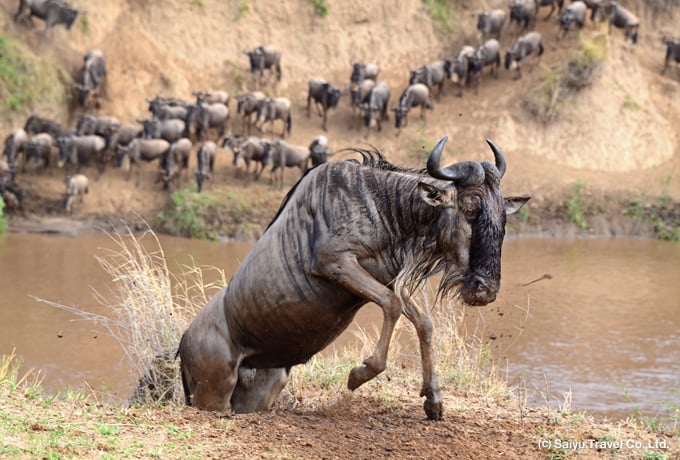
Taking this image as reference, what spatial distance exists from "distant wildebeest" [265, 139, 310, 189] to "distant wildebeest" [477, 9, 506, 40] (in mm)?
7669

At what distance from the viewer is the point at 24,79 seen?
20953 millimetres

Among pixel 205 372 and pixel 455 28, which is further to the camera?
pixel 455 28

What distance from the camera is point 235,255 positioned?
55.7ft

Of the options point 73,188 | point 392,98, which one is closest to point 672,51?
point 392,98

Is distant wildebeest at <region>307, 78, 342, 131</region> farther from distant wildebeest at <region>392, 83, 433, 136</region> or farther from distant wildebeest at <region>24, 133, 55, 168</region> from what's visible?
distant wildebeest at <region>24, 133, 55, 168</region>

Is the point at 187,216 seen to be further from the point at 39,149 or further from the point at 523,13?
the point at 523,13

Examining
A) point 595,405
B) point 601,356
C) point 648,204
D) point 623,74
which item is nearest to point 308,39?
point 623,74

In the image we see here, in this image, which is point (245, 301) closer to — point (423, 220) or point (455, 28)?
A: point (423, 220)

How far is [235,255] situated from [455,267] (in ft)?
39.2

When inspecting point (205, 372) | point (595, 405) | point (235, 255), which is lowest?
point (235, 255)

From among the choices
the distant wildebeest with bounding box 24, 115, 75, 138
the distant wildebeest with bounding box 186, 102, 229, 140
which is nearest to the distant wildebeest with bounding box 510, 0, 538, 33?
the distant wildebeest with bounding box 186, 102, 229, 140

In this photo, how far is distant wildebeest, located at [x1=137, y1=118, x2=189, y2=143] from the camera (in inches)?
801

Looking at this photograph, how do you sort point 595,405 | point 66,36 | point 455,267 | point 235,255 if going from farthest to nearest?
point 66,36
point 235,255
point 595,405
point 455,267

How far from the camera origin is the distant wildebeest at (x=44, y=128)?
20234 mm
